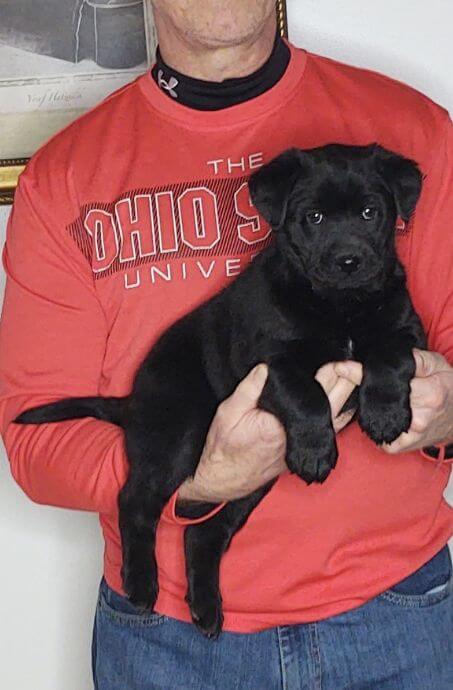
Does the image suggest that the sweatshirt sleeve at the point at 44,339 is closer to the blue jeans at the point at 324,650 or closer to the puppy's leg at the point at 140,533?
the puppy's leg at the point at 140,533

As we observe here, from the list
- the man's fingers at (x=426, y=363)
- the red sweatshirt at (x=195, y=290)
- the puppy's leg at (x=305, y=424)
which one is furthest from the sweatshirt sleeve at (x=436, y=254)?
the puppy's leg at (x=305, y=424)

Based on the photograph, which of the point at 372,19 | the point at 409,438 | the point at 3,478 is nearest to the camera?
the point at 409,438

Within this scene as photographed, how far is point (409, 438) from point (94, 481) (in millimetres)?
412

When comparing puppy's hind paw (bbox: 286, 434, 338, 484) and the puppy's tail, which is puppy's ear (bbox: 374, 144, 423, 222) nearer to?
puppy's hind paw (bbox: 286, 434, 338, 484)

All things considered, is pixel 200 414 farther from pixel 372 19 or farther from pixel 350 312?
pixel 372 19

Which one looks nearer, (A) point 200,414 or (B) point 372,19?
(A) point 200,414

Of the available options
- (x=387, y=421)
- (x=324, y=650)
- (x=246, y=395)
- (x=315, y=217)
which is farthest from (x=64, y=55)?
(x=324, y=650)

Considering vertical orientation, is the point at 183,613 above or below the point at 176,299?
below

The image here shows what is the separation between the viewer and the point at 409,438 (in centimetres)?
143

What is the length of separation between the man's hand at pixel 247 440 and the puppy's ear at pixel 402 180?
22 cm

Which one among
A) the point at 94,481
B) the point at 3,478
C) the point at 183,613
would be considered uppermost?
the point at 94,481

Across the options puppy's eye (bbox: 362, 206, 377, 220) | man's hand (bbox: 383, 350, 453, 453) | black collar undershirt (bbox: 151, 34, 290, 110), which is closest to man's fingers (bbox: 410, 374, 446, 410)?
man's hand (bbox: 383, 350, 453, 453)

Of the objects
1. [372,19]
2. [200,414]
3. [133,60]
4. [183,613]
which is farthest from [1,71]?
[183,613]

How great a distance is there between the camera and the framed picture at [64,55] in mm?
2072
